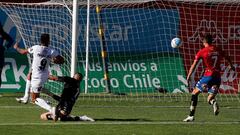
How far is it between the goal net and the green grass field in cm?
345

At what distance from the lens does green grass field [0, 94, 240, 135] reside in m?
14.1

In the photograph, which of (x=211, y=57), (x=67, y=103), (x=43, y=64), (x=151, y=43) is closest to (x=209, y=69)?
(x=211, y=57)

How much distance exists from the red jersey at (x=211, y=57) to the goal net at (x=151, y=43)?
815 centimetres

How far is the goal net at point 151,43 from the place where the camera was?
2595cm

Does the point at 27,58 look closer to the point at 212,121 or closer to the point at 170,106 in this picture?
the point at 170,106

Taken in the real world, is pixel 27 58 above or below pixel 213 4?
below

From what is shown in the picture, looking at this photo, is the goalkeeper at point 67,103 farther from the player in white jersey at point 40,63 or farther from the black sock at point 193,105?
the black sock at point 193,105

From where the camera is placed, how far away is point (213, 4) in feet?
85.3

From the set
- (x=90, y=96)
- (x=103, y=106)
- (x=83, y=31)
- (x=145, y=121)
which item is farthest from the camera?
(x=83, y=31)

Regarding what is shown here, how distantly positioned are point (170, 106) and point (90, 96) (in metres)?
3.88

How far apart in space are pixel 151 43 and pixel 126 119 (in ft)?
33.6

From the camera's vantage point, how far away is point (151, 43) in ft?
87.6

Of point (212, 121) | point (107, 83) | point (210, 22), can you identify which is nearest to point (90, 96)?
point (107, 83)

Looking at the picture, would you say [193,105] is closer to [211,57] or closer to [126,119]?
[211,57]
